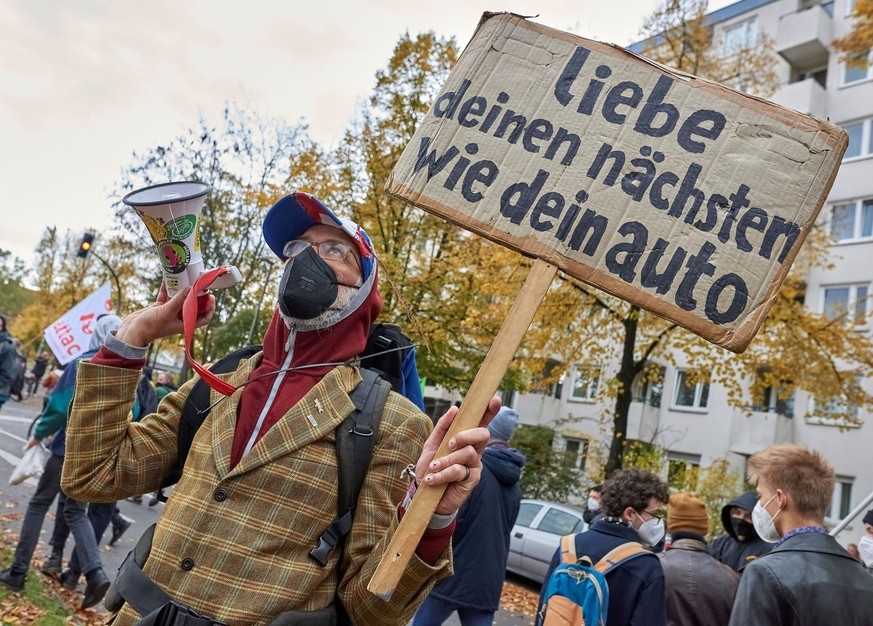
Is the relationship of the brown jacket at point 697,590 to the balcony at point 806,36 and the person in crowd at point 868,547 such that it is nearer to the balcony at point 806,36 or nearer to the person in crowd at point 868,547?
the person in crowd at point 868,547

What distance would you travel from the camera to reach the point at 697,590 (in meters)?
3.77

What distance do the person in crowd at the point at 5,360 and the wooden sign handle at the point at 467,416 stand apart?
312 inches

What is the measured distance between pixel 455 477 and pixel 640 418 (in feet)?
84.0

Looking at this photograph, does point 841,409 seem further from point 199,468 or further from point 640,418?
point 199,468

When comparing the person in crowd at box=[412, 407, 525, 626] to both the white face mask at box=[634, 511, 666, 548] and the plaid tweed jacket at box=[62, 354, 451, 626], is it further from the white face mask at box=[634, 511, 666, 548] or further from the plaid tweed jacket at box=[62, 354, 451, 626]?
the plaid tweed jacket at box=[62, 354, 451, 626]

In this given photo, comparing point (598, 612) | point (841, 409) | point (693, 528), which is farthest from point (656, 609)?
point (841, 409)

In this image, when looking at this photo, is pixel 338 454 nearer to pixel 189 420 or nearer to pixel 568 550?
pixel 189 420

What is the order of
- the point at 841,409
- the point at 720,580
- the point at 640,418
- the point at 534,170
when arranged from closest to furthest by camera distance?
the point at 534,170
the point at 720,580
the point at 841,409
the point at 640,418

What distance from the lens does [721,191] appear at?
6.99ft

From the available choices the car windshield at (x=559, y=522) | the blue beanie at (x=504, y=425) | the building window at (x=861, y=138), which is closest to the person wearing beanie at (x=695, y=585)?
the blue beanie at (x=504, y=425)

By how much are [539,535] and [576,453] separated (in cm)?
1049

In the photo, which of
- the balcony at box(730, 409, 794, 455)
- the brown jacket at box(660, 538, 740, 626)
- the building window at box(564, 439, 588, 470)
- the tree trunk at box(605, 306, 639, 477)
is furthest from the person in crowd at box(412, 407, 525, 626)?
the balcony at box(730, 409, 794, 455)

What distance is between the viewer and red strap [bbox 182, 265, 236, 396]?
2.10m

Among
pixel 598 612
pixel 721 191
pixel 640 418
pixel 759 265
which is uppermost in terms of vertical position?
pixel 640 418
